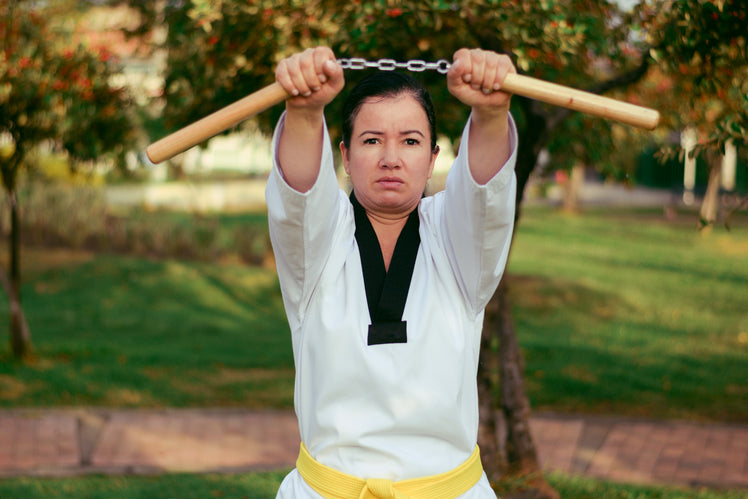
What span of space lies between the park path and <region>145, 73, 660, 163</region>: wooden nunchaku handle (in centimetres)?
387

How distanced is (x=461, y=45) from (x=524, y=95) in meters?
3.15

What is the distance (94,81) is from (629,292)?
8009mm

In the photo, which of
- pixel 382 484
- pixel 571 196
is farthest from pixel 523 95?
pixel 571 196

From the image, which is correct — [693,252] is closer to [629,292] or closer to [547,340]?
[629,292]

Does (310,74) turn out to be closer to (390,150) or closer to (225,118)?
(225,118)

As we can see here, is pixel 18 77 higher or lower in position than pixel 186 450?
higher

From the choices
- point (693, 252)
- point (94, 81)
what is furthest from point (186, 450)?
point (693, 252)

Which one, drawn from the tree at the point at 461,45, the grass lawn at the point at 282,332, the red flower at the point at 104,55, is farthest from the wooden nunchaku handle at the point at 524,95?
the red flower at the point at 104,55

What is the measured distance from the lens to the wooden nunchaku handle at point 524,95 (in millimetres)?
1763

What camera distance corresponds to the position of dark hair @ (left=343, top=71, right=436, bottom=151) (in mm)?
2094

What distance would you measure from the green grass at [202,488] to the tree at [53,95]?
3.41 meters

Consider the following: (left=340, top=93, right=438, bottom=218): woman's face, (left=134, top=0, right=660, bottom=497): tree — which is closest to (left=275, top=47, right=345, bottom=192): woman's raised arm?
(left=340, top=93, right=438, bottom=218): woman's face

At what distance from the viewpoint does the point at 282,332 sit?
1003 cm

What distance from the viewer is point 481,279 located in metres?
2.06
